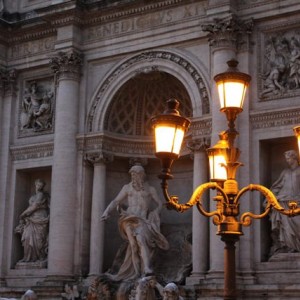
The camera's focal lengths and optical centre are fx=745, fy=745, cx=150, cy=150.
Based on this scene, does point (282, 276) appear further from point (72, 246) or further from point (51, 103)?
point (51, 103)

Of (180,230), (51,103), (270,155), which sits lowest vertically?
(180,230)

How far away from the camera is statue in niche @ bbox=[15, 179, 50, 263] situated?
72.2 ft

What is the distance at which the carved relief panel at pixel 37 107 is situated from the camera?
74.2 feet

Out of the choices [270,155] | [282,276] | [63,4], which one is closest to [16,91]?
[63,4]

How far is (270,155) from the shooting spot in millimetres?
18953

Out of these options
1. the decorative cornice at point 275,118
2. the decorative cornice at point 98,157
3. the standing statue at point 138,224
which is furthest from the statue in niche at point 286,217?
the decorative cornice at point 98,157

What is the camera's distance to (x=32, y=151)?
889 inches

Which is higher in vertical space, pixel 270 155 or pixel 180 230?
pixel 270 155

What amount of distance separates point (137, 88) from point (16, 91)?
4295 millimetres

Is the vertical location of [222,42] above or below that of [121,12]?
below

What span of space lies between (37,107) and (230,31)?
7.05 metres

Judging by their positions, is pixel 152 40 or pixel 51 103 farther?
pixel 51 103

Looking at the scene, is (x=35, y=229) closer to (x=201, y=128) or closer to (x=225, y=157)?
(x=201, y=128)

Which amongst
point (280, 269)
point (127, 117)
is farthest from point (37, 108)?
point (280, 269)
